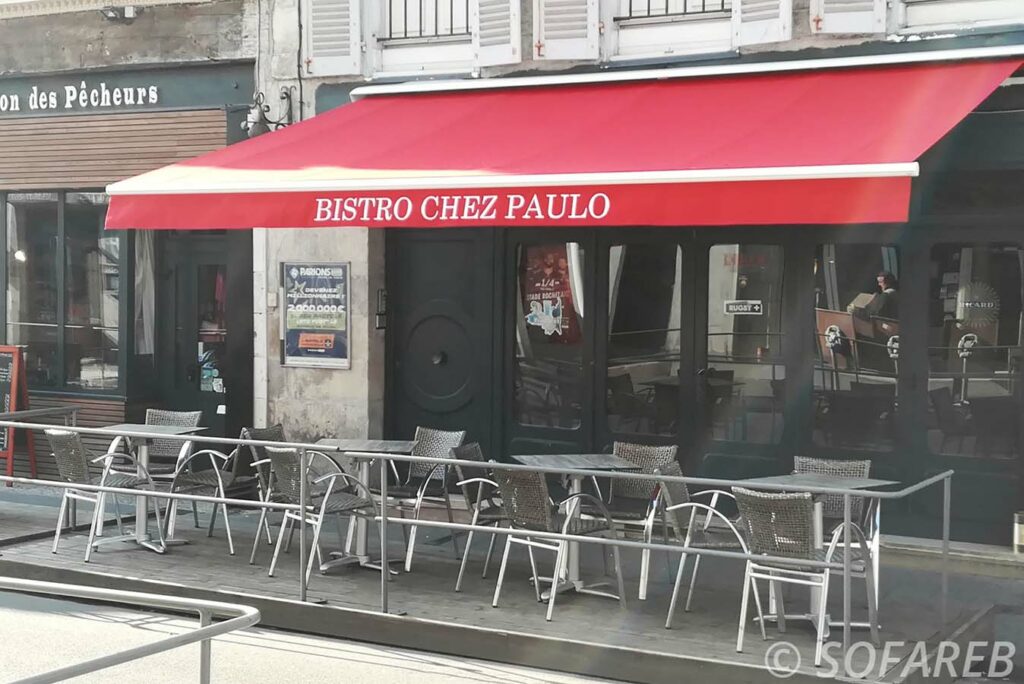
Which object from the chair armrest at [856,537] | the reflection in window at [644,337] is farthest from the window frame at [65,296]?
the chair armrest at [856,537]

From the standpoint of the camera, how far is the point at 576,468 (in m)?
7.80

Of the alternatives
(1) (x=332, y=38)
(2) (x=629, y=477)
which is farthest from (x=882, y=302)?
(1) (x=332, y=38)

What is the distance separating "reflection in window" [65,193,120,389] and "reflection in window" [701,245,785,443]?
592cm

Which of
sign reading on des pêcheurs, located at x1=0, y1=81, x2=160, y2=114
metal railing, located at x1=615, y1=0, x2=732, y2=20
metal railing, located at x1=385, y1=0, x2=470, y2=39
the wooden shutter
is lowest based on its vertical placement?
the wooden shutter

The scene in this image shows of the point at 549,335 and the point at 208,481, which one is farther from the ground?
the point at 549,335

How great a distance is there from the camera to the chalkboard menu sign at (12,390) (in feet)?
40.5

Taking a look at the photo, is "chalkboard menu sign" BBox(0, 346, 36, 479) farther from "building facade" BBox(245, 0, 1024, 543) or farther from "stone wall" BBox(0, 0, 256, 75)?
"stone wall" BBox(0, 0, 256, 75)

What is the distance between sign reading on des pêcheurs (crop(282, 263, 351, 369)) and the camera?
1112 cm

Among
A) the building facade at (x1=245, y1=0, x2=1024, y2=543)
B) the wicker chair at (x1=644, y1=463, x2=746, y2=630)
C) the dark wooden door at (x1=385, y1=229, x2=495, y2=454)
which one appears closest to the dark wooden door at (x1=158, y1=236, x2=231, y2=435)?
the building facade at (x1=245, y1=0, x2=1024, y2=543)

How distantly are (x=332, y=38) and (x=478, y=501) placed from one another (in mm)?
4951

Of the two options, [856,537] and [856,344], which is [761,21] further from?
[856,537]

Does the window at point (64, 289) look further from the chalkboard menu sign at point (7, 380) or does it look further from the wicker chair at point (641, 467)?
Result: the wicker chair at point (641, 467)

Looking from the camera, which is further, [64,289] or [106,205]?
[64,289]

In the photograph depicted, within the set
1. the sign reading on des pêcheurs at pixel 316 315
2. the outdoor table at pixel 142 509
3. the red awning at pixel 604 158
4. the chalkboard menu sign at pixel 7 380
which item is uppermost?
the red awning at pixel 604 158
